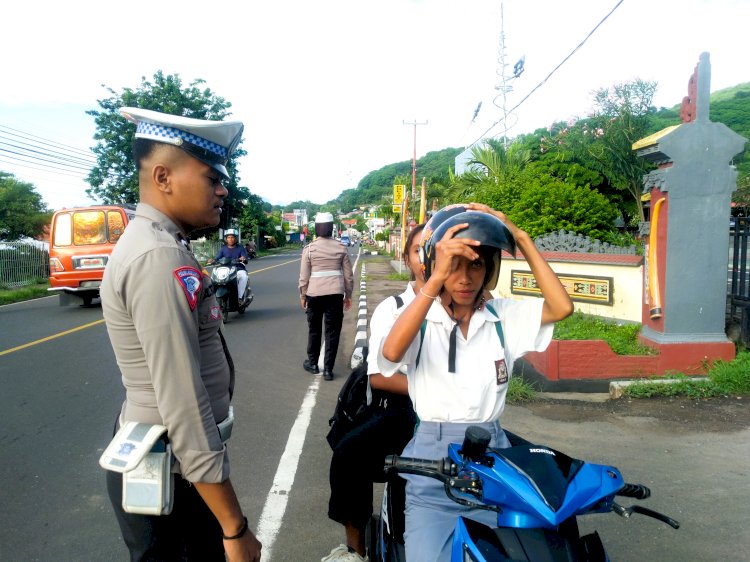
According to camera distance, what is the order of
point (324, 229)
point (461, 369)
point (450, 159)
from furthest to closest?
point (450, 159)
point (324, 229)
point (461, 369)

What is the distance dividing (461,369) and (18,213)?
120 feet

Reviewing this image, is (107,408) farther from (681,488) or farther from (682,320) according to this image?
(682,320)

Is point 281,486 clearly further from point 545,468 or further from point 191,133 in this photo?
point 191,133

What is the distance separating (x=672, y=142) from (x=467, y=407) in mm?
5148

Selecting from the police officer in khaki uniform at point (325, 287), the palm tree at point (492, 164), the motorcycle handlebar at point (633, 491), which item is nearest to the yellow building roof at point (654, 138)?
the police officer in khaki uniform at point (325, 287)

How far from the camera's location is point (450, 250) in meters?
1.85

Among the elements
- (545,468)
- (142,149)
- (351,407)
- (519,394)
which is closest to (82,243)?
(519,394)

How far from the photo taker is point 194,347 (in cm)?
151

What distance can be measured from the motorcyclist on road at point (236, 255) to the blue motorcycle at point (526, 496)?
9345 millimetres

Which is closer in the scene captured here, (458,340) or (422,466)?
(422,466)

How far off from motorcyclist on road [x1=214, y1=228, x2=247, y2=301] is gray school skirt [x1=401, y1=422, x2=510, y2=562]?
8.96m

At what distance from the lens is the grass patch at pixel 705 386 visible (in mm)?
5504

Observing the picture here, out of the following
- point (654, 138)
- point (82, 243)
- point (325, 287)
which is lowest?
point (325, 287)

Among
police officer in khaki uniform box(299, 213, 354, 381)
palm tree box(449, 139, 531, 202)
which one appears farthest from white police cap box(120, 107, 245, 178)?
palm tree box(449, 139, 531, 202)
